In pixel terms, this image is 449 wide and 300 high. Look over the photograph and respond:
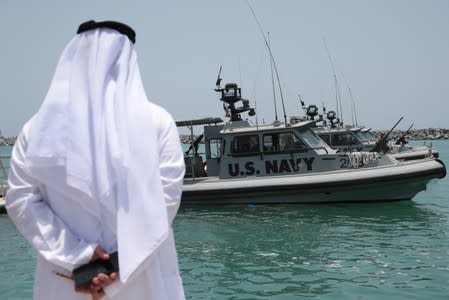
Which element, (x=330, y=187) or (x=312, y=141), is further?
(x=312, y=141)

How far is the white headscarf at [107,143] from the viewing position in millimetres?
1707

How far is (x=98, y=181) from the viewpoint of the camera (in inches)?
68.0

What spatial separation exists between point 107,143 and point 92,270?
433 millimetres

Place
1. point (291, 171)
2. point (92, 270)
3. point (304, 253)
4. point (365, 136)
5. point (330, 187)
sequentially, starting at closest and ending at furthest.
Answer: point (92, 270) → point (304, 253) → point (330, 187) → point (291, 171) → point (365, 136)

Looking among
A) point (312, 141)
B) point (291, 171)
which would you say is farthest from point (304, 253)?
point (312, 141)

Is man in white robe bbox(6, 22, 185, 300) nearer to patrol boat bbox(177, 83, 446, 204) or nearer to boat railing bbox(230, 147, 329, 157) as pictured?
patrol boat bbox(177, 83, 446, 204)

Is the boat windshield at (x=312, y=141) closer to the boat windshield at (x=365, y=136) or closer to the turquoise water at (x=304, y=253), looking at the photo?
the turquoise water at (x=304, y=253)

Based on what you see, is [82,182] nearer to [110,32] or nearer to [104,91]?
[104,91]

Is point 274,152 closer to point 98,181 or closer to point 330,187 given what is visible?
point 330,187

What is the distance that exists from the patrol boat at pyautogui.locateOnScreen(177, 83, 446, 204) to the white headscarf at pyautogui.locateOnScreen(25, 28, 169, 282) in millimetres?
9766

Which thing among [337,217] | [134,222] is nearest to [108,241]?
[134,222]

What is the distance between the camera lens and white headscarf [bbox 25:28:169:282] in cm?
171

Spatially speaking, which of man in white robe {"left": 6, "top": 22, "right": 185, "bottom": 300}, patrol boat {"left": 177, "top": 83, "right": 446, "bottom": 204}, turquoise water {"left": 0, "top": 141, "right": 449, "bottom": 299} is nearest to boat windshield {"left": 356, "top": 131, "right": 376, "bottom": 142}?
patrol boat {"left": 177, "top": 83, "right": 446, "bottom": 204}

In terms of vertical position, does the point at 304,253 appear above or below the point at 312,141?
below
